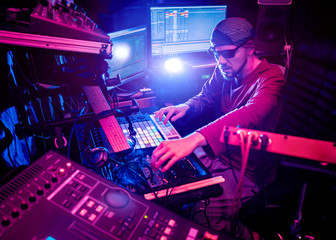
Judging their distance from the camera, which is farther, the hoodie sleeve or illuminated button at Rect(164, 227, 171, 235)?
the hoodie sleeve

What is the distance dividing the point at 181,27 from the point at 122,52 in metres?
0.67

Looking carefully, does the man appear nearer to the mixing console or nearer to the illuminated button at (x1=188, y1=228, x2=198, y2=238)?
the mixing console

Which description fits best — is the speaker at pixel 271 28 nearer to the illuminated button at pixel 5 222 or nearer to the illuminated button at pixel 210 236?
the illuminated button at pixel 210 236

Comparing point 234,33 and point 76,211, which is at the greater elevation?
point 234,33

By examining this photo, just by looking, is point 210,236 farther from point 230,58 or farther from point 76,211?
point 230,58

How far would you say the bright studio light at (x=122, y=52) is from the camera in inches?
65.6

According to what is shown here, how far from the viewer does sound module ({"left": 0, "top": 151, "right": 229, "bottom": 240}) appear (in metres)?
0.58

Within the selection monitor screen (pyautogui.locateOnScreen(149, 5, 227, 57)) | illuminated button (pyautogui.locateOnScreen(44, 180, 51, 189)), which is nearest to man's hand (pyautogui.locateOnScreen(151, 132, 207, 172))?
illuminated button (pyautogui.locateOnScreen(44, 180, 51, 189))

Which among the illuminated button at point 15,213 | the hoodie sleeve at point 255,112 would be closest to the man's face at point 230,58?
the hoodie sleeve at point 255,112

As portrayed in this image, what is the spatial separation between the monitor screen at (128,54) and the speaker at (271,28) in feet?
3.70

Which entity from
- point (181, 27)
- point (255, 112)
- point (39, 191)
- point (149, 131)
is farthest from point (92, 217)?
point (181, 27)

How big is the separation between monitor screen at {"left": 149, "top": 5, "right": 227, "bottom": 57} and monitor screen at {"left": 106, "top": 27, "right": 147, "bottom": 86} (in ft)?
0.46

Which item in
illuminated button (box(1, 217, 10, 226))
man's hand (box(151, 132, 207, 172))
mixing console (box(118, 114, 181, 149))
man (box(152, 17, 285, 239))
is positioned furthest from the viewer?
mixing console (box(118, 114, 181, 149))

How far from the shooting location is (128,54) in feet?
5.92
